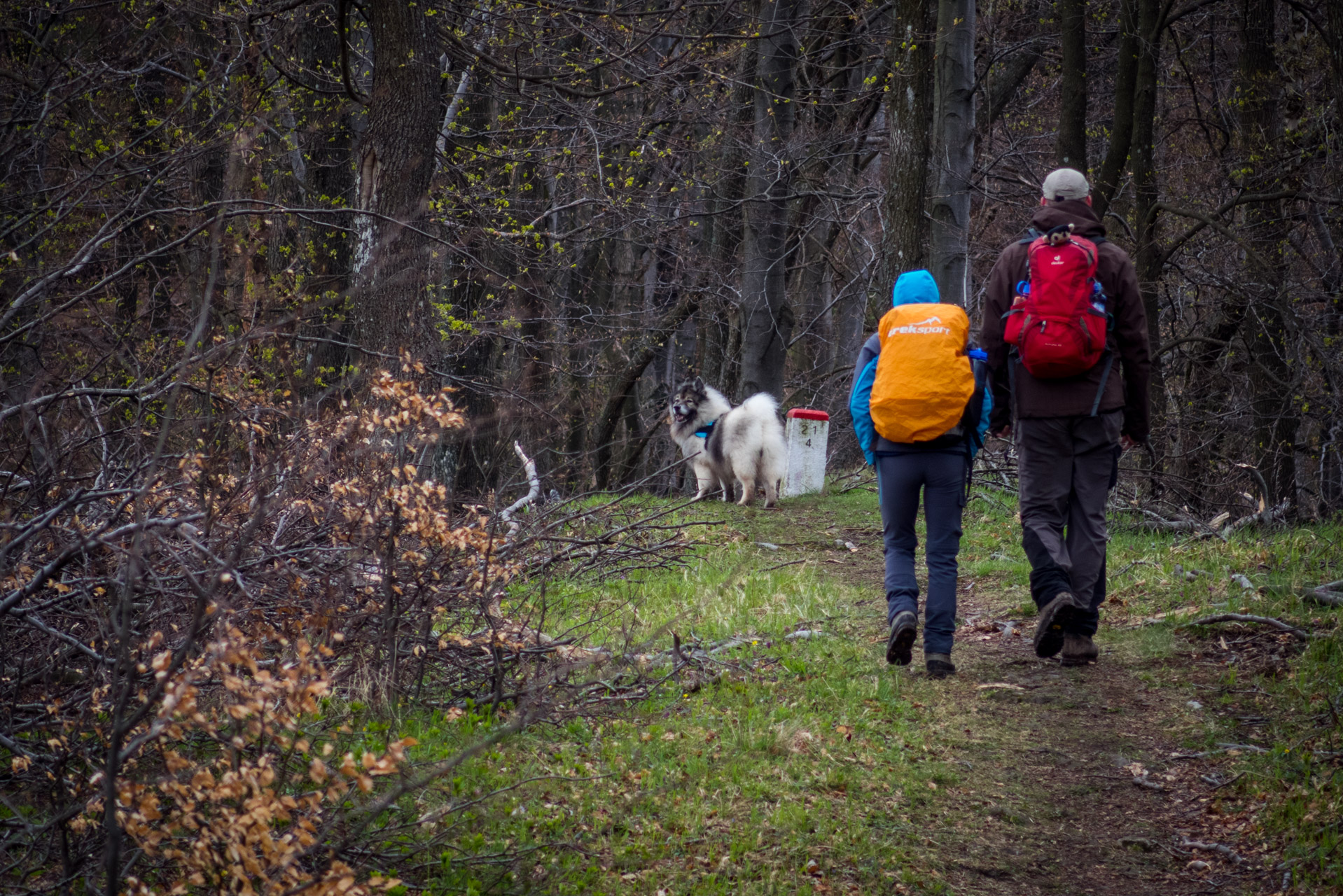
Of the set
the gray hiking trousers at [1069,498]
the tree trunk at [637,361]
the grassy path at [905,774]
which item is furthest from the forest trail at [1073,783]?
the tree trunk at [637,361]

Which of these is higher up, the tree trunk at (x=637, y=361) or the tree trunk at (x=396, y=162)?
the tree trunk at (x=396, y=162)

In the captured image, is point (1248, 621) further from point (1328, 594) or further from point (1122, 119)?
point (1122, 119)

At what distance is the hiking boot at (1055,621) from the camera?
594 centimetres

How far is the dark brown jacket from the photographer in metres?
5.98

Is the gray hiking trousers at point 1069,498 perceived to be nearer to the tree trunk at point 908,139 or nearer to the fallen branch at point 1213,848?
the fallen branch at point 1213,848

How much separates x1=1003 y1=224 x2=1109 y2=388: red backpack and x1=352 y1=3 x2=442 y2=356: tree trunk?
448cm

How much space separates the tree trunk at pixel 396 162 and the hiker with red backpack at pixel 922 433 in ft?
12.0

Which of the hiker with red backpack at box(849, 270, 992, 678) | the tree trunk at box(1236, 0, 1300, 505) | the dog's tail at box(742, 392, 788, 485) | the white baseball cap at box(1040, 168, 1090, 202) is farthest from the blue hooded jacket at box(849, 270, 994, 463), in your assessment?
the tree trunk at box(1236, 0, 1300, 505)

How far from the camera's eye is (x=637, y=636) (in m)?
6.90

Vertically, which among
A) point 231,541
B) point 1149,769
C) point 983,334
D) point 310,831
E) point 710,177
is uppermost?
point 710,177

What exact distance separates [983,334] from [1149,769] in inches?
102

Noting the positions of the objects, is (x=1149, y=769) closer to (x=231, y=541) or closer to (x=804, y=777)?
(x=804, y=777)

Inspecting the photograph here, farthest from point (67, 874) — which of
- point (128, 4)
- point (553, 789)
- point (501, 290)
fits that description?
point (501, 290)

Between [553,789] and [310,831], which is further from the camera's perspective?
[553,789]
